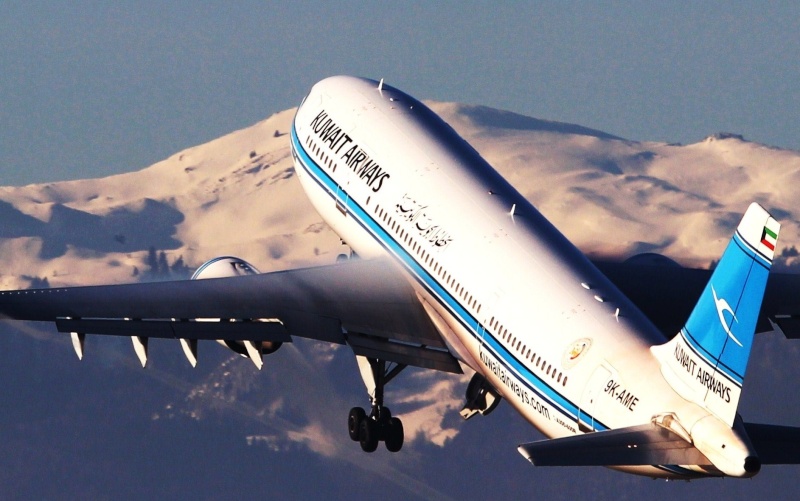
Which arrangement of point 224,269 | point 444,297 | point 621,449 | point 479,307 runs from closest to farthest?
1. point 621,449
2. point 479,307
3. point 444,297
4. point 224,269

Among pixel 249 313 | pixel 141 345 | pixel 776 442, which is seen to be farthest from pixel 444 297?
pixel 776 442

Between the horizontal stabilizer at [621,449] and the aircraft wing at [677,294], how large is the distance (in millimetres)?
Answer: 13036

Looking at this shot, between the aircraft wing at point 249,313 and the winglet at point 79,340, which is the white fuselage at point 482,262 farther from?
the winglet at point 79,340

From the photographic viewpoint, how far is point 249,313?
171 feet

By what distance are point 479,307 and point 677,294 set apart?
8.41 meters

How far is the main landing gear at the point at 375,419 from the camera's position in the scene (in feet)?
180

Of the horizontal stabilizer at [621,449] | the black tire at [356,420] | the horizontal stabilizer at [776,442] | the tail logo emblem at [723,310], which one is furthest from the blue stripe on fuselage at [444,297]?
the black tire at [356,420]

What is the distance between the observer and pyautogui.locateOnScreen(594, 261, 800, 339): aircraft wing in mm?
53281

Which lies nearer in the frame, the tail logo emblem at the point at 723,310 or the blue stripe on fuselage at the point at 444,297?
the tail logo emblem at the point at 723,310

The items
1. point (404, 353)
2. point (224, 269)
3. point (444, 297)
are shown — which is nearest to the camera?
point (444, 297)

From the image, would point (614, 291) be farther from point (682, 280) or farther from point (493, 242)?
point (682, 280)

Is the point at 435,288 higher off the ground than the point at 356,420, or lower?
higher

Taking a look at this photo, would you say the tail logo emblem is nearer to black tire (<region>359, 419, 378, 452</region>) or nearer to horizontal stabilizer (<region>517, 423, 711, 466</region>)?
horizontal stabilizer (<region>517, 423, 711, 466</region>)

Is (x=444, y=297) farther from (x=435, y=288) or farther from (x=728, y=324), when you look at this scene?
(x=728, y=324)
